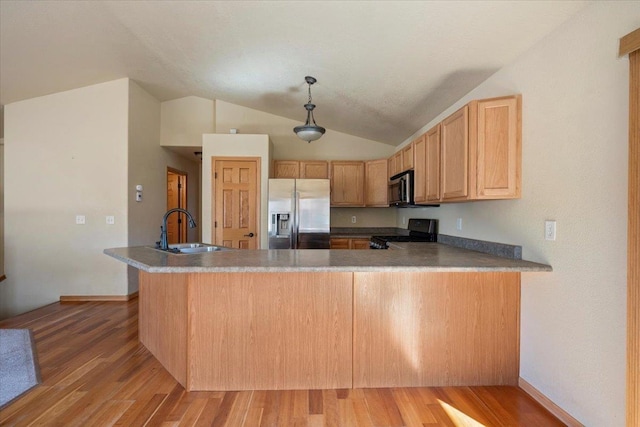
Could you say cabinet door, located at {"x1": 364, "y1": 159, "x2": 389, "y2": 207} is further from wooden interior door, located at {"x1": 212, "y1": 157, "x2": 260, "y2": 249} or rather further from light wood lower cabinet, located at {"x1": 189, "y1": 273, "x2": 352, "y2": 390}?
light wood lower cabinet, located at {"x1": 189, "y1": 273, "x2": 352, "y2": 390}

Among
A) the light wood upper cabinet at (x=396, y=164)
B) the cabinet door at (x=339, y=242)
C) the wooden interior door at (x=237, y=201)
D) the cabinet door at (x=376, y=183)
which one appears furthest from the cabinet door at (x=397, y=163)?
the wooden interior door at (x=237, y=201)

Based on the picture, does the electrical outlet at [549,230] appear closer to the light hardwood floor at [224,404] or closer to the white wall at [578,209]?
the white wall at [578,209]

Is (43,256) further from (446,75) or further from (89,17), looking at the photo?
(446,75)

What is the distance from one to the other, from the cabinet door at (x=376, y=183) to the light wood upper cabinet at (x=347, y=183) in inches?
3.4

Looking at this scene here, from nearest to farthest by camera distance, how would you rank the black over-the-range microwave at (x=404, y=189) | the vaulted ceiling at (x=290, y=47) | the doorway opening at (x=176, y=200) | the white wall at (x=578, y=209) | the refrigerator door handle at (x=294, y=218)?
the white wall at (x=578, y=209) → the vaulted ceiling at (x=290, y=47) → the black over-the-range microwave at (x=404, y=189) → the refrigerator door handle at (x=294, y=218) → the doorway opening at (x=176, y=200)

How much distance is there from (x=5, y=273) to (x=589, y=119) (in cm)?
620

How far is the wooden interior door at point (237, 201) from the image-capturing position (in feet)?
14.4

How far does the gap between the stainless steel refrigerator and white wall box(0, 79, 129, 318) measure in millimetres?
2001

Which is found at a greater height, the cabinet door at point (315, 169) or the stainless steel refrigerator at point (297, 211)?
the cabinet door at point (315, 169)

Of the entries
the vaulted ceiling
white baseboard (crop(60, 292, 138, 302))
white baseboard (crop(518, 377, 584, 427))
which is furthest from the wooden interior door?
white baseboard (crop(518, 377, 584, 427))

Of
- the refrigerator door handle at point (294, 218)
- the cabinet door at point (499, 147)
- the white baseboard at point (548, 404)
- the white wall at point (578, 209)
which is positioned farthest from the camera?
the refrigerator door handle at point (294, 218)

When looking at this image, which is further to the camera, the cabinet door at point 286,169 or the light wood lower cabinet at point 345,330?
the cabinet door at point 286,169

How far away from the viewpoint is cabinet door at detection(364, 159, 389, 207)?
477cm

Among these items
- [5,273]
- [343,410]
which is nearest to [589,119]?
[343,410]
